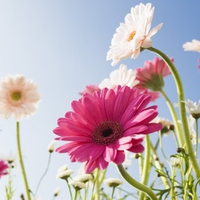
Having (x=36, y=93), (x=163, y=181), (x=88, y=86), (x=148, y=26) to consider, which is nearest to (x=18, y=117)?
(x=36, y=93)

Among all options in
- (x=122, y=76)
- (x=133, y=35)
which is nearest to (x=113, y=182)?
(x=122, y=76)

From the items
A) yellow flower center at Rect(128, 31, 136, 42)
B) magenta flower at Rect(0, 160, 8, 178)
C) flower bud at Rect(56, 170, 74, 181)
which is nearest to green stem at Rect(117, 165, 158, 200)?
yellow flower center at Rect(128, 31, 136, 42)

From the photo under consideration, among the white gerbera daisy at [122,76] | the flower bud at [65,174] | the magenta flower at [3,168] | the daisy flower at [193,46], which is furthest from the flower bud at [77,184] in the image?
the magenta flower at [3,168]

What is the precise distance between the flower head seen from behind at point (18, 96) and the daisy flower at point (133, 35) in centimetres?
40

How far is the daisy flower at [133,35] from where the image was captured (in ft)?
1.68

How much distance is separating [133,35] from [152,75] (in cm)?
28

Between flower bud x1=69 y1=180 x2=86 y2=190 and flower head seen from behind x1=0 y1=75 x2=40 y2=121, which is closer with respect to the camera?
flower bud x1=69 y1=180 x2=86 y2=190

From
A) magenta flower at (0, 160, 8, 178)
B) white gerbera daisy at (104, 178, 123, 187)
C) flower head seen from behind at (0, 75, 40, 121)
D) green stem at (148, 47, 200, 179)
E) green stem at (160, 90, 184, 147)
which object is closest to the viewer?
green stem at (148, 47, 200, 179)

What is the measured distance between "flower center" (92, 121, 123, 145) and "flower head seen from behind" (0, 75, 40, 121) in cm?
53

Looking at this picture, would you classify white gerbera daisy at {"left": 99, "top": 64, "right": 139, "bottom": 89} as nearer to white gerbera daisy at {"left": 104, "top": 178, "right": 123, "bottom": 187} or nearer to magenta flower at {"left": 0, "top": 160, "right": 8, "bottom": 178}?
white gerbera daisy at {"left": 104, "top": 178, "right": 123, "bottom": 187}

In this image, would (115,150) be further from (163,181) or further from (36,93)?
(36,93)

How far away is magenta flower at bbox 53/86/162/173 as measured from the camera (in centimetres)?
37

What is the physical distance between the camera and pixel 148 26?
20.1 inches

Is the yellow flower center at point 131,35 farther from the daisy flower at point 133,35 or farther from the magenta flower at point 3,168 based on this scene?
the magenta flower at point 3,168
